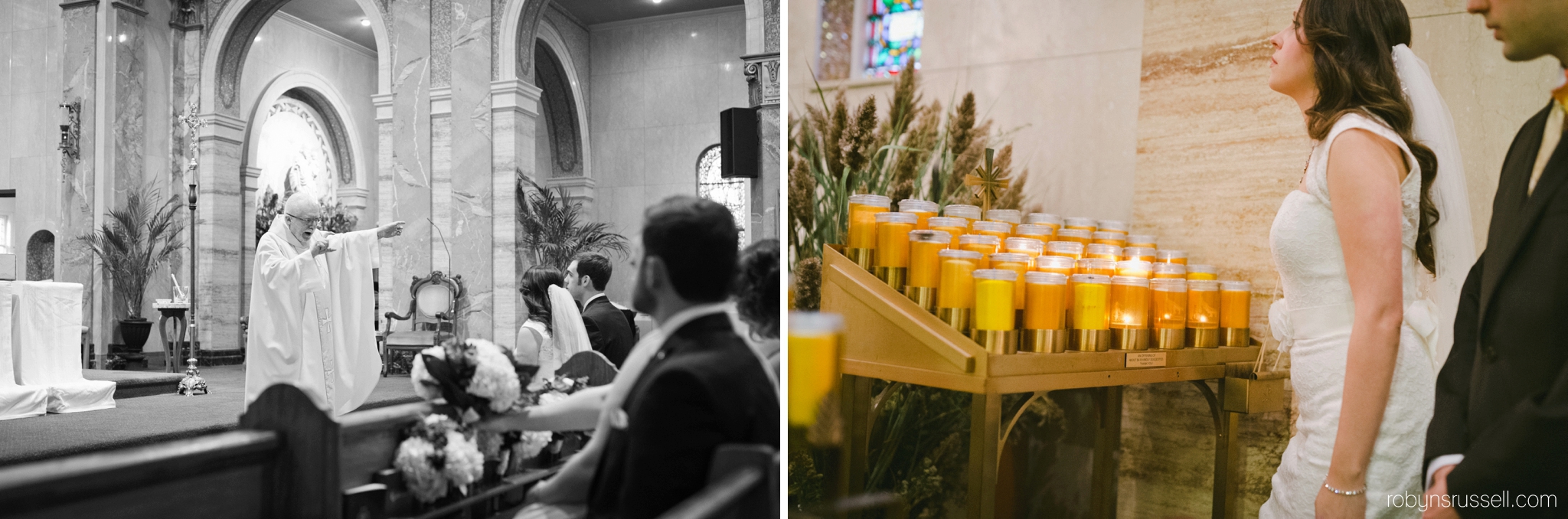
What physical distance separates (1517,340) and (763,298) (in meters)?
1.23

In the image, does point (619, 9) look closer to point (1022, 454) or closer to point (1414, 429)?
point (1022, 454)

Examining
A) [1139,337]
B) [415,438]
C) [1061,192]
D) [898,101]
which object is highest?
[898,101]

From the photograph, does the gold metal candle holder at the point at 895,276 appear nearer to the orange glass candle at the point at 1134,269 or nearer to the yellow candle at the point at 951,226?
the yellow candle at the point at 951,226

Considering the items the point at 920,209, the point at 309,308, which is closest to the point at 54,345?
the point at 309,308

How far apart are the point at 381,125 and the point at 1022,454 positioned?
613cm

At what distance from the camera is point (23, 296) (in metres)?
3.43

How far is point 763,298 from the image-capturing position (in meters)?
1.62

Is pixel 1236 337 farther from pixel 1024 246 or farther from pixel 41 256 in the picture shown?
pixel 41 256

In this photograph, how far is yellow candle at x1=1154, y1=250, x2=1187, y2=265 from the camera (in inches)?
63.4

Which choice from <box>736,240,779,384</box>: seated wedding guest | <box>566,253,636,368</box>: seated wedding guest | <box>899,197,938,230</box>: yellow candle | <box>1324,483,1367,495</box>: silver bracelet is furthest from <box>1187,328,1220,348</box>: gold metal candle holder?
A: <box>566,253,636,368</box>: seated wedding guest

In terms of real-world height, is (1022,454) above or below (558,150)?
below

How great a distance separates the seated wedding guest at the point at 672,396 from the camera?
1328 mm

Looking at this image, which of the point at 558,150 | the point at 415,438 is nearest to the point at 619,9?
the point at 558,150

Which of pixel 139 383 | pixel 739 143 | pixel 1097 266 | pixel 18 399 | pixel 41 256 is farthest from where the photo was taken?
pixel 41 256
